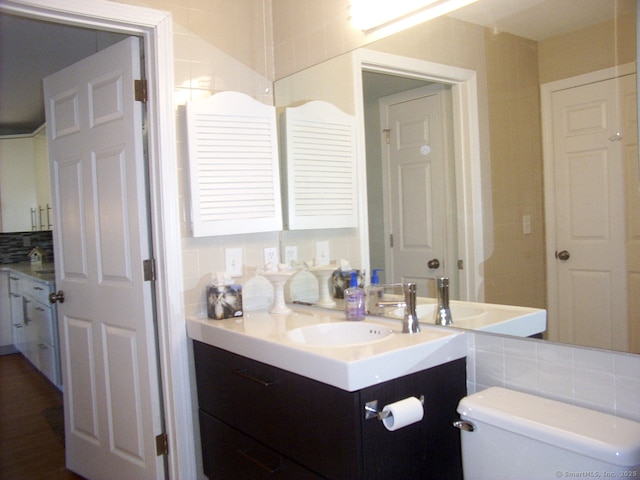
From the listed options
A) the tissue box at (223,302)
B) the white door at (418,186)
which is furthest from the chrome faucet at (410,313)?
the tissue box at (223,302)

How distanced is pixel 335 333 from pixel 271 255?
616mm

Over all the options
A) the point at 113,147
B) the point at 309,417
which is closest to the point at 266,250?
the point at 113,147

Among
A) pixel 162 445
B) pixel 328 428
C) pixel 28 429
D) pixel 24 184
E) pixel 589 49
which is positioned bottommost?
pixel 28 429

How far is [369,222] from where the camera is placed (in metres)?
1.98

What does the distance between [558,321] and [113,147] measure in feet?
5.90

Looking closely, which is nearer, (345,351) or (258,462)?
(345,351)

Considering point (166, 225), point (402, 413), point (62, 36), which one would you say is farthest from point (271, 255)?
point (62, 36)

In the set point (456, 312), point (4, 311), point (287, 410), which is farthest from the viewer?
point (4, 311)

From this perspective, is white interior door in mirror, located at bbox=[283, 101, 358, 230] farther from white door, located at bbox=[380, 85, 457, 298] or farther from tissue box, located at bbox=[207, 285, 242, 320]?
tissue box, located at bbox=[207, 285, 242, 320]

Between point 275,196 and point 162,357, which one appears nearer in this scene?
point 162,357

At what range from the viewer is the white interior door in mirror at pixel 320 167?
2098 millimetres

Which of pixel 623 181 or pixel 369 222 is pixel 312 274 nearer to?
Result: pixel 369 222

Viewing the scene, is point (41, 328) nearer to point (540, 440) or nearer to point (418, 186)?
point (418, 186)

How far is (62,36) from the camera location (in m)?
3.11
